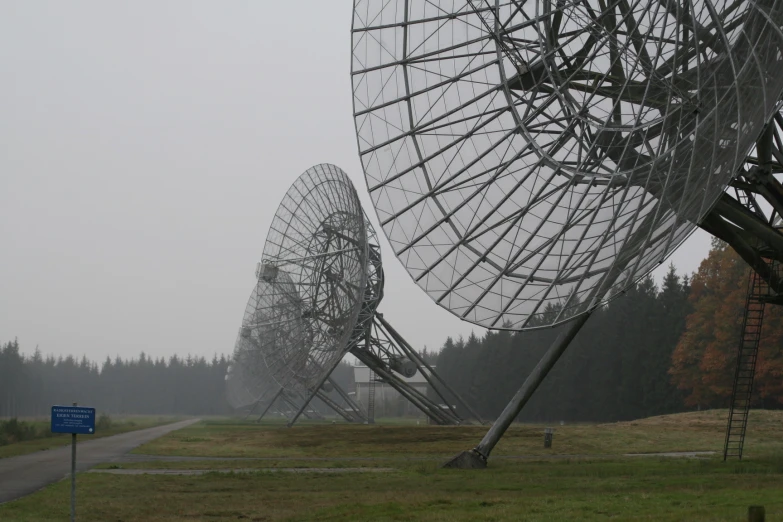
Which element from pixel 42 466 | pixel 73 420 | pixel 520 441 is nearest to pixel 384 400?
pixel 520 441

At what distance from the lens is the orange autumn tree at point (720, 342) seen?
217 feet

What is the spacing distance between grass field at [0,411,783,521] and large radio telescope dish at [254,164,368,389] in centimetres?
1212

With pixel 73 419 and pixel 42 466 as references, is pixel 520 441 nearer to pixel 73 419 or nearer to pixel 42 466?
pixel 42 466

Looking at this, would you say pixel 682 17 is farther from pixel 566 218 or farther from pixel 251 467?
pixel 251 467

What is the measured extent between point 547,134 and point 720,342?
50.9 metres

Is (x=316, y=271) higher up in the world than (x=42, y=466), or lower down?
higher up

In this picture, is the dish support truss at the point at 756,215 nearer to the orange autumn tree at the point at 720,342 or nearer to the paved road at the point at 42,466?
the paved road at the point at 42,466

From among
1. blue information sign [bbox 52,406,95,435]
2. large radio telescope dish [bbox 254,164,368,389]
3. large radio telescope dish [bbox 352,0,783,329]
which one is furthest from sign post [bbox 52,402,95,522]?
large radio telescope dish [bbox 254,164,368,389]

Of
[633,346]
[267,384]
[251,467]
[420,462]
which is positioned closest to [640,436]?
[420,462]

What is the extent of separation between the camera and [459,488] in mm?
22062

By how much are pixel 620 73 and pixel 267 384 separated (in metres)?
59.2

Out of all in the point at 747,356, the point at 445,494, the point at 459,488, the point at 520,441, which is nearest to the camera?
the point at 445,494

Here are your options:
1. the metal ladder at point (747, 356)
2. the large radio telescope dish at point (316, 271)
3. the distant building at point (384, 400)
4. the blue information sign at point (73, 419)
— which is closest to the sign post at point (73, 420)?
the blue information sign at point (73, 419)

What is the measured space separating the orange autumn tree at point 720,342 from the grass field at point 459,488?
26.7 metres
